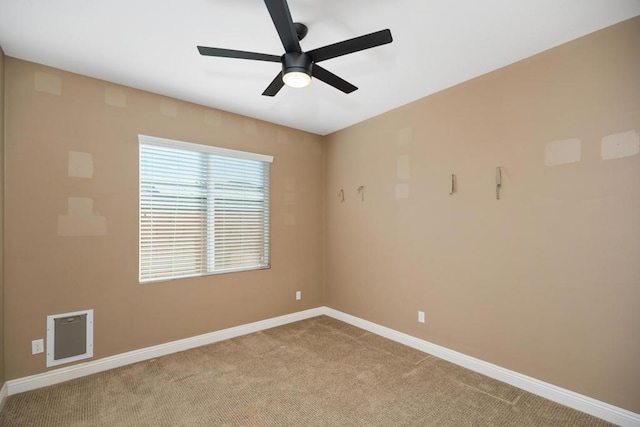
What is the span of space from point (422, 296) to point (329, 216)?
5.80ft

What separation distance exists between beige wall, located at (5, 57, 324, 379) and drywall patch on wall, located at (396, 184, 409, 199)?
180 cm

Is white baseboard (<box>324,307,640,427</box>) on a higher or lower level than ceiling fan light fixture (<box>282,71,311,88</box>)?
lower

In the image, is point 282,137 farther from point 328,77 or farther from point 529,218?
point 529,218

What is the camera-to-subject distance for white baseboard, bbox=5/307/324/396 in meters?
2.48

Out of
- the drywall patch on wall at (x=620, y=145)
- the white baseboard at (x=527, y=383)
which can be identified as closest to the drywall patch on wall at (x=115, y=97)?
the white baseboard at (x=527, y=383)

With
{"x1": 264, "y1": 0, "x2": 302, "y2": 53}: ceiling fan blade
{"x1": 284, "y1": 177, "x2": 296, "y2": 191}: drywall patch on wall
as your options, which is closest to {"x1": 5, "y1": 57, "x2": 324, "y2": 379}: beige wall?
{"x1": 284, "y1": 177, "x2": 296, "y2": 191}: drywall patch on wall

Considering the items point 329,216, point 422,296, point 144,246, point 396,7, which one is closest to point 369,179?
point 329,216

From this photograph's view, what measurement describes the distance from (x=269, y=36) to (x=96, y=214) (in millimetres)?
2213

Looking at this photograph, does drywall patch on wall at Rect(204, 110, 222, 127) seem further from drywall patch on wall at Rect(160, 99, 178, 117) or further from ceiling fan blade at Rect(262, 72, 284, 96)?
ceiling fan blade at Rect(262, 72, 284, 96)

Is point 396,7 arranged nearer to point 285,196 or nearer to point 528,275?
point 528,275

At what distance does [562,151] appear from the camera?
7.67ft

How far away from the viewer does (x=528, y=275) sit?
8.21ft

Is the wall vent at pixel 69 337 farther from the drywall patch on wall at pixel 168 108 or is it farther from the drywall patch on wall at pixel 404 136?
the drywall patch on wall at pixel 404 136

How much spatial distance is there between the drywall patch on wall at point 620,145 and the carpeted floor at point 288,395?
1.85 meters
